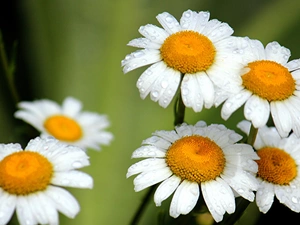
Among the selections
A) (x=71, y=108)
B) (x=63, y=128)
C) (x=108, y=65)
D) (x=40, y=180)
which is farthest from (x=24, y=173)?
(x=108, y=65)

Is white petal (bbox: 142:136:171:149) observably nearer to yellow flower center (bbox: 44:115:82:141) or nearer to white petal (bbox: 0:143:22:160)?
white petal (bbox: 0:143:22:160)

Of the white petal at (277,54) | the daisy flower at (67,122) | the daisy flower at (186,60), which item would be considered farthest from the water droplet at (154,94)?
the daisy flower at (67,122)

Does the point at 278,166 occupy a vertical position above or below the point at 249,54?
below

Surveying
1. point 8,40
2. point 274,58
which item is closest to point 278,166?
point 274,58

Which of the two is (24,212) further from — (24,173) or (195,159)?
(195,159)

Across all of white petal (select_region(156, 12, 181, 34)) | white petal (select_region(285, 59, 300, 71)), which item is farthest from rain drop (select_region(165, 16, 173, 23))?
white petal (select_region(285, 59, 300, 71))

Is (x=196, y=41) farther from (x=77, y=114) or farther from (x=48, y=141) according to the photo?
(x=77, y=114)

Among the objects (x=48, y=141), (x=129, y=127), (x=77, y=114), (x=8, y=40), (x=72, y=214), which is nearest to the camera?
(x=72, y=214)
